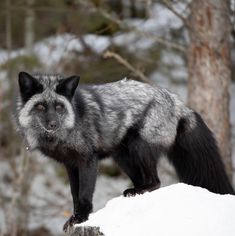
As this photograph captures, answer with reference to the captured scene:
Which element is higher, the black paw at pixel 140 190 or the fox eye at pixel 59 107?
the fox eye at pixel 59 107

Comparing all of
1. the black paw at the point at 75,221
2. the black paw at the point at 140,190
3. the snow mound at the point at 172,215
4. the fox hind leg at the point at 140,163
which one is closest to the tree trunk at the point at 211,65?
the fox hind leg at the point at 140,163

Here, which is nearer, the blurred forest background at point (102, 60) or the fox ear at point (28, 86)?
the fox ear at point (28, 86)

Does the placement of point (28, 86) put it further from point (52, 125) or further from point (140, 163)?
point (140, 163)

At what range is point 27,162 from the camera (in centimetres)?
1590

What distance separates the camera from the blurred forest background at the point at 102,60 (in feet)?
37.1

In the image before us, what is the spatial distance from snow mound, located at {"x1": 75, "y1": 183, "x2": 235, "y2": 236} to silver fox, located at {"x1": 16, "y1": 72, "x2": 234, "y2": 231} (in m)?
1.25

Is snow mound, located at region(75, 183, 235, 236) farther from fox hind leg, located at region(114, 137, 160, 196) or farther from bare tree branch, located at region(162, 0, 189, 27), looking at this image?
bare tree branch, located at region(162, 0, 189, 27)

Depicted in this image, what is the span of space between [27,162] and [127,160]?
7622mm

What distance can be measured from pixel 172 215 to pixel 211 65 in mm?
5299

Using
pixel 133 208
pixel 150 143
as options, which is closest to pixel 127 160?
pixel 150 143

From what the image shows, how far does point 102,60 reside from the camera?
17.3 m

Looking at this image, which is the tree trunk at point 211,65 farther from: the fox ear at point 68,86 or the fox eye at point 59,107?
the fox eye at point 59,107

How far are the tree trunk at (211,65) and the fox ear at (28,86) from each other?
395 centimetres

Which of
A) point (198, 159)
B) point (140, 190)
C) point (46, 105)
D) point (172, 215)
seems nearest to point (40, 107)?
point (46, 105)
